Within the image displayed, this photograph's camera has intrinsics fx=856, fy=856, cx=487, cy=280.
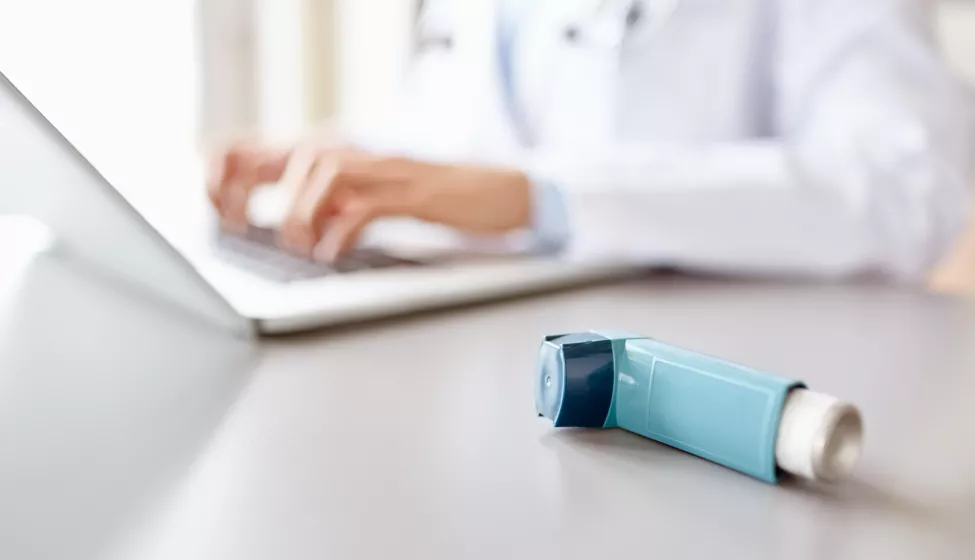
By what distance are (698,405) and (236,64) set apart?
168 cm

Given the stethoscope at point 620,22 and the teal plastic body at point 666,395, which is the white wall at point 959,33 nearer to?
the stethoscope at point 620,22

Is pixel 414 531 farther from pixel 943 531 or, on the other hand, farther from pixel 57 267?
pixel 57 267

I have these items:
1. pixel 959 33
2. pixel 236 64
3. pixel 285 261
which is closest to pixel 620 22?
pixel 285 261

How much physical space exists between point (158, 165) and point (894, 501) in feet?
3.55

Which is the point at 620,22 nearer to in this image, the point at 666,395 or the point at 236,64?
the point at 666,395

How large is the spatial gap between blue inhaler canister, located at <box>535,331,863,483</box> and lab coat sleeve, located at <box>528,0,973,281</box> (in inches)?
12.5

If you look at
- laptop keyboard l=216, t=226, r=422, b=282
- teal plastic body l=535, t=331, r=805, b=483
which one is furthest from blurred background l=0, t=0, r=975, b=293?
teal plastic body l=535, t=331, r=805, b=483

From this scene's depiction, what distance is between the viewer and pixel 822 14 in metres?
0.73

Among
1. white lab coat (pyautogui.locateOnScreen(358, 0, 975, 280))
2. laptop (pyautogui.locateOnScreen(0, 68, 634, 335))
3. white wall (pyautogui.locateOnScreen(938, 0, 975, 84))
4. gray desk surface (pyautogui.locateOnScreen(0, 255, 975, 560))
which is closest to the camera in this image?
gray desk surface (pyautogui.locateOnScreen(0, 255, 975, 560))

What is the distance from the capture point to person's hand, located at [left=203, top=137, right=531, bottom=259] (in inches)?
24.1

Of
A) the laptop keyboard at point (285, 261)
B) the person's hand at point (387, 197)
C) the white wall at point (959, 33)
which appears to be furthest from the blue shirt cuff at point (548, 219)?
the white wall at point (959, 33)

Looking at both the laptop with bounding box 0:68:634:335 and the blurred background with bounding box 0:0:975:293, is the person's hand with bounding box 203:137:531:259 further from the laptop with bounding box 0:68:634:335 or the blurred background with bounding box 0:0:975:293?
the blurred background with bounding box 0:0:975:293

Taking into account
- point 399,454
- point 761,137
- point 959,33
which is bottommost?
point 399,454

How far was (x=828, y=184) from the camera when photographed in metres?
0.65
